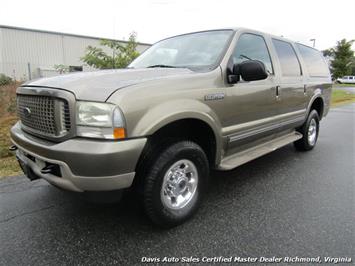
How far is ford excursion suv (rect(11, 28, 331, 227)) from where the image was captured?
196cm

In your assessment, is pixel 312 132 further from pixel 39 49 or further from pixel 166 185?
pixel 39 49

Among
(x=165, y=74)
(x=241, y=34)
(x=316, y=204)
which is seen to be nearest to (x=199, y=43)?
(x=241, y=34)

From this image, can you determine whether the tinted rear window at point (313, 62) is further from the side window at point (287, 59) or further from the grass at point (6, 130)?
the grass at point (6, 130)

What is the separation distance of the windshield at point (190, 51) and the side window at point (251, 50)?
0.19 meters

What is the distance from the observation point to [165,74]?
252cm

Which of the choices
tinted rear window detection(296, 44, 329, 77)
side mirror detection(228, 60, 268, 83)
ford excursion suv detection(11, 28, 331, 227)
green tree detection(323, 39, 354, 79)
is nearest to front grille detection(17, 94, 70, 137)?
ford excursion suv detection(11, 28, 331, 227)

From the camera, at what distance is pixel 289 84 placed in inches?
158

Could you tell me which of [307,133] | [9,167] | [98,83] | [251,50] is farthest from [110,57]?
[98,83]

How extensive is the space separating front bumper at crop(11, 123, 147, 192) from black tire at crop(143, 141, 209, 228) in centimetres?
24

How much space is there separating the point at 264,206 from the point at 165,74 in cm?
179

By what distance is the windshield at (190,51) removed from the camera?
9.93 feet

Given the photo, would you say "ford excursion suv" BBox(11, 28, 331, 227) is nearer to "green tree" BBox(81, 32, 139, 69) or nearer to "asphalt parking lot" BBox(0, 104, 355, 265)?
"asphalt parking lot" BBox(0, 104, 355, 265)

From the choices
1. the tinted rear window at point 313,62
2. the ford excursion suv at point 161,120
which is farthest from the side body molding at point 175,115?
the tinted rear window at point 313,62

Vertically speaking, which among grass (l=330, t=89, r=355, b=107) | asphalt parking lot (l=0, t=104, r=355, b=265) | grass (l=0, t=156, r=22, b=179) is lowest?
grass (l=330, t=89, r=355, b=107)
